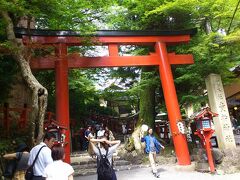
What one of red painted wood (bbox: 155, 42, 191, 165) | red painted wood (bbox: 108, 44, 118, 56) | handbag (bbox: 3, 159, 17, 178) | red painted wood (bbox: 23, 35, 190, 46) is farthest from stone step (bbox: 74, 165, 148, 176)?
handbag (bbox: 3, 159, 17, 178)

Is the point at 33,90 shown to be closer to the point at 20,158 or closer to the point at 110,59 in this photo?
the point at 20,158

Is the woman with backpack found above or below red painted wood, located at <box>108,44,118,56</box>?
below

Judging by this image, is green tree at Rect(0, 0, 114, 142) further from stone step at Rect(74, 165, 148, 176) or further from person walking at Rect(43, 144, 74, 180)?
stone step at Rect(74, 165, 148, 176)

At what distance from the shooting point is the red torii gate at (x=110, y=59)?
1147 centimetres

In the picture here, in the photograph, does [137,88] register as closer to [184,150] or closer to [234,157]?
[184,150]

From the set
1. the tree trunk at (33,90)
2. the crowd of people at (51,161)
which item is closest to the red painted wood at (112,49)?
the tree trunk at (33,90)

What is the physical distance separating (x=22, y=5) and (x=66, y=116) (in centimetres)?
464

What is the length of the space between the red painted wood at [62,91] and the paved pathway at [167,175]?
7.45 feet

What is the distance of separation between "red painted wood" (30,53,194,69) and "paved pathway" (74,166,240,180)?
15.5 ft

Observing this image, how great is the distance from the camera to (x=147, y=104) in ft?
55.7

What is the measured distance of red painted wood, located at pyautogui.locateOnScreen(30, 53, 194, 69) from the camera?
38.7ft

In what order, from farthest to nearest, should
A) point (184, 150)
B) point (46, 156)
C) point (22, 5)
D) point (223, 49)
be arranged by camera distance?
point (223, 49), point (184, 150), point (22, 5), point (46, 156)

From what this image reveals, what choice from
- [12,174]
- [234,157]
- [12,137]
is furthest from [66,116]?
[234,157]

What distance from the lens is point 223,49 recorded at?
1377 centimetres
